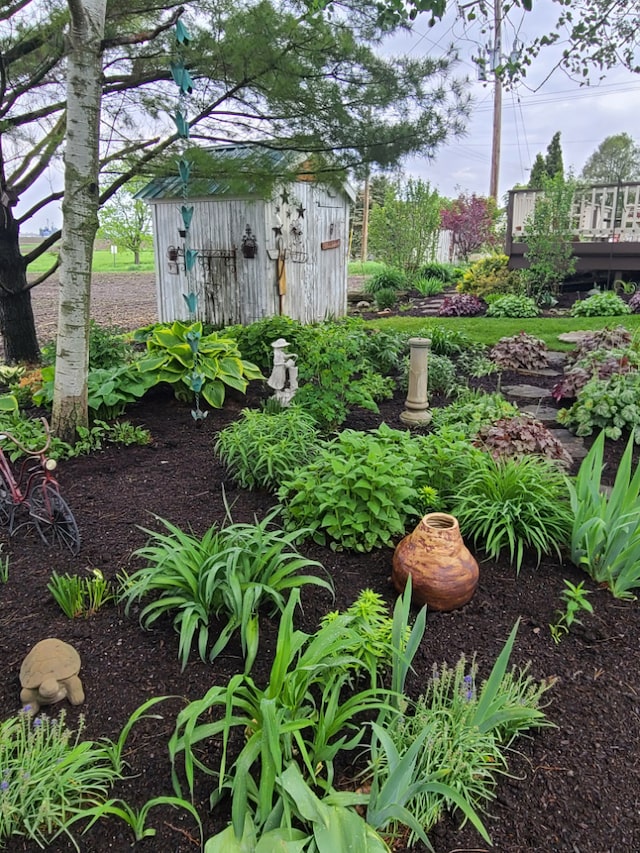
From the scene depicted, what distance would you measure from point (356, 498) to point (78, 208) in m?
2.48

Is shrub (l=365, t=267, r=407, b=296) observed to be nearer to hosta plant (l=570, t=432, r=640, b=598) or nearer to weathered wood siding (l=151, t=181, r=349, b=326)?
weathered wood siding (l=151, t=181, r=349, b=326)

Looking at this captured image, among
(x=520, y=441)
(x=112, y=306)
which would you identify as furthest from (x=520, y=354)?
(x=112, y=306)

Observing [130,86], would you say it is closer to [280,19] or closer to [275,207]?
[280,19]

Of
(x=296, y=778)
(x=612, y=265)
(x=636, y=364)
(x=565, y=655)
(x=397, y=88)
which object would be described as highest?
(x=397, y=88)

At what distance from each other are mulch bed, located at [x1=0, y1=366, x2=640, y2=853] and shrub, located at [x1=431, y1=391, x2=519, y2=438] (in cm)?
134

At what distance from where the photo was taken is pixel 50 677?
1.76 meters

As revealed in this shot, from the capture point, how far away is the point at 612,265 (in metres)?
10.8

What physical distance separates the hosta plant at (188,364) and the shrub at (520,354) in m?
2.87

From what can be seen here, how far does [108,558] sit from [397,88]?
155 inches

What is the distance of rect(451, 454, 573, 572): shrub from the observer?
259 cm

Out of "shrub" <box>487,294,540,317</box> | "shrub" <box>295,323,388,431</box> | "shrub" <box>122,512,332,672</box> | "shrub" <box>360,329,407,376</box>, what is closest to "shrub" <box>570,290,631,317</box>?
"shrub" <box>487,294,540,317</box>

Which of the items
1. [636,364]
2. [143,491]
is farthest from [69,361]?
[636,364]

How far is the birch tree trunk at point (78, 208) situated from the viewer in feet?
10.9

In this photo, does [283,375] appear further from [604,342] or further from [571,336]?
[571,336]
